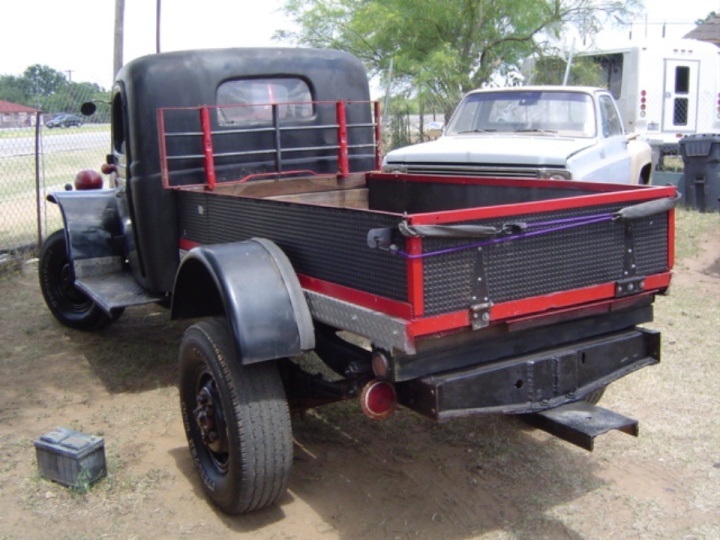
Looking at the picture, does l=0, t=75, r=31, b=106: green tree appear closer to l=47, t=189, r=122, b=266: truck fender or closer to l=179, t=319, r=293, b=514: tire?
l=47, t=189, r=122, b=266: truck fender

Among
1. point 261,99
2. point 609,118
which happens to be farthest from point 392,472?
point 609,118

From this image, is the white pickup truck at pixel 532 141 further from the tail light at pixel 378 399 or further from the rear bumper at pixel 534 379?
the tail light at pixel 378 399

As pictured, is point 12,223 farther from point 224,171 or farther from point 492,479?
point 492,479

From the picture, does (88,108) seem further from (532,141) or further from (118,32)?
(118,32)

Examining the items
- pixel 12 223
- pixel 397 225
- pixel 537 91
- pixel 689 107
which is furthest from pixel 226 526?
pixel 689 107

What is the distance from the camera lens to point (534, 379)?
322 centimetres

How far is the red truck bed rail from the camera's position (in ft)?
16.3

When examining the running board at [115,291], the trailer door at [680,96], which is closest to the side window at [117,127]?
the running board at [115,291]

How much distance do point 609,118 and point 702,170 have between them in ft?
13.4

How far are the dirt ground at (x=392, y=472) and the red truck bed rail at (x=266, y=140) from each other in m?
1.50

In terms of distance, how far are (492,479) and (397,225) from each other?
5.49 feet

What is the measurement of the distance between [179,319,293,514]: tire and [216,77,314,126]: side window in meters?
2.17

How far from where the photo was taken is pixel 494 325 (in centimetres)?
311

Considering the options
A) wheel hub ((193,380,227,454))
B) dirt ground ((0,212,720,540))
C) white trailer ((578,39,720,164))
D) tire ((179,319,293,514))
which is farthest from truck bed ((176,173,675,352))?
white trailer ((578,39,720,164))
